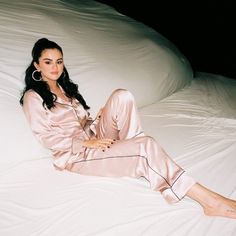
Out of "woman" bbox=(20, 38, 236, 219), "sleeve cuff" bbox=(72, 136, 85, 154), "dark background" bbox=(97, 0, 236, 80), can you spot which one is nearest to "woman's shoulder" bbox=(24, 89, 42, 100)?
"woman" bbox=(20, 38, 236, 219)

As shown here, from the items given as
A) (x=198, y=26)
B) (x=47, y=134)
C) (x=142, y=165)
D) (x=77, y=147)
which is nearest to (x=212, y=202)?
(x=142, y=165)

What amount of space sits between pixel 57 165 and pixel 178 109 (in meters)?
0.96

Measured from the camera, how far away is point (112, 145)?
1410 mm

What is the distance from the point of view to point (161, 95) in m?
2.29

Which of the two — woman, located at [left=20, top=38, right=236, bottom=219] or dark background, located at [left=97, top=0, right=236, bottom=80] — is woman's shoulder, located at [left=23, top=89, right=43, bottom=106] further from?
dark background, located at [left=97, top=0, right=236, bottom=80]

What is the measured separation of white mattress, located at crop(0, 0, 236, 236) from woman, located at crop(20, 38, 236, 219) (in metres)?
0.05

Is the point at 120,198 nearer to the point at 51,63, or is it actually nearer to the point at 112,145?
the point at 112,145

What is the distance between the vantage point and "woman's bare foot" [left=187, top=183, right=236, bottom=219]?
1195 millimetres

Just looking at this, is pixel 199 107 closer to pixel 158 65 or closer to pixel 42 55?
pixel 158 65

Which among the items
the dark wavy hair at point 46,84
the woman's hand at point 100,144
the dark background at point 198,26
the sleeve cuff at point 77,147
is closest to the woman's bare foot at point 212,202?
the woman's hand at point 100,144

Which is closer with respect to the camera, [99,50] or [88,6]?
[99,50]

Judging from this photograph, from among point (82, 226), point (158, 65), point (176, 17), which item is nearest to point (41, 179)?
point (82, 226)

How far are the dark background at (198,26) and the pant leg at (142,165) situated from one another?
Result: 2138 mm

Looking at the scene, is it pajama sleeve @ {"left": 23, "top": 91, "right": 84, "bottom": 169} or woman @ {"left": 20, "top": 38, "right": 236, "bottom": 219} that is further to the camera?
pajama sleeve @ {"left": 23, "top": 91, "right": 84, "bottom": 169}
